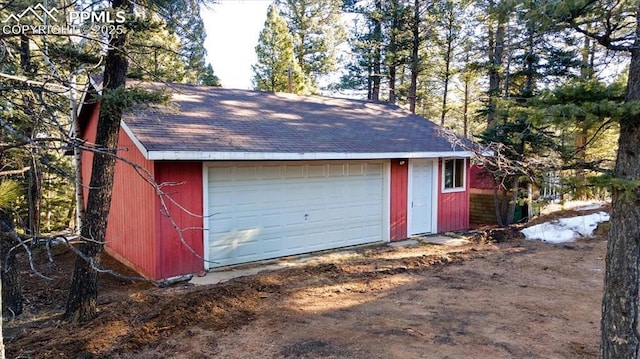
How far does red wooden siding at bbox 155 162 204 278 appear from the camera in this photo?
6972 mm

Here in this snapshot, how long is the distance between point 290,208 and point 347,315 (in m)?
3.48

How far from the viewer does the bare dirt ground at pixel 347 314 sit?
4.38 metres

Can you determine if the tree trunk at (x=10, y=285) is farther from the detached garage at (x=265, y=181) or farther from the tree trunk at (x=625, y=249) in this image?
the tree trunk at (x=625, y=249)

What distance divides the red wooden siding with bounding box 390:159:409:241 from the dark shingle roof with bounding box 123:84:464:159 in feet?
1.74

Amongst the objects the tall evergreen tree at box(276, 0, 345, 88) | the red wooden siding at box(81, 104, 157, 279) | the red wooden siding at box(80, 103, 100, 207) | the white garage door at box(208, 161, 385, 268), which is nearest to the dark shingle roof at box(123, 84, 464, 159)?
the white garage door at box(208, 161, 385, 268)

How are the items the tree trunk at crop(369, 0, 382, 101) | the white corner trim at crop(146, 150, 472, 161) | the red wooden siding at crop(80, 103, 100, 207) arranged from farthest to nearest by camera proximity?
the tree trunk at crop(369, 0, 382, 101) < the red wooden siding at crop(80, 103, 100, 207) < the white corner trim at crop(146, 150, 472, 161)

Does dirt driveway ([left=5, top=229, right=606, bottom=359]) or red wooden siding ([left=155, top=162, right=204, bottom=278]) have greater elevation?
red wooden siding ([left=155, top=162, right=204, bottom=278])

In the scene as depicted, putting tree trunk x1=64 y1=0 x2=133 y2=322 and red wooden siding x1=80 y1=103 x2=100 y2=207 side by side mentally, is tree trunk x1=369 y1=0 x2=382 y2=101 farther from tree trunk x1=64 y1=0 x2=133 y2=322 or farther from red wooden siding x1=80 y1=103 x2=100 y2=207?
tree trunk x1=64 y1=0 x2=133 y2=322

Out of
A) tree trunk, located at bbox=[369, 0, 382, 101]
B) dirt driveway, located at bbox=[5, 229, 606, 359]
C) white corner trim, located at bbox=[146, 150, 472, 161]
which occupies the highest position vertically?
tree trunk, located at bbox=[369, 0, 382, 101]

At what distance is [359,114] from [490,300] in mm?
7493

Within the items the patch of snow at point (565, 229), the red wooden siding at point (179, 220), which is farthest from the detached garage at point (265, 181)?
the patch of snow at point (565, 229)

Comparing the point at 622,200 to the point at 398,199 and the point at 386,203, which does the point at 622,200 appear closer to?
the point at 386,203

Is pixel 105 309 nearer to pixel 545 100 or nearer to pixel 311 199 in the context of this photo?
pixel 311 199

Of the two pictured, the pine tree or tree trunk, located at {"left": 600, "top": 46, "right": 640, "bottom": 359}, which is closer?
tree trunk, located at {"left": 600, "top": 46, "right": 640, "bottom": 359}
